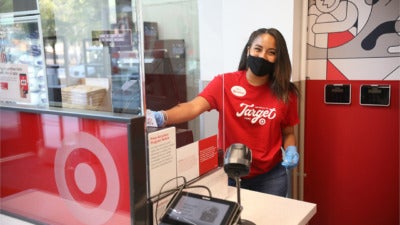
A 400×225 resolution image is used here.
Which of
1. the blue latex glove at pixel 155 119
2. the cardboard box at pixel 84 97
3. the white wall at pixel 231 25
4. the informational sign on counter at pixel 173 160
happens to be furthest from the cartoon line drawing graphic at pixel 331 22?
the cardboard box at pixel 84 97

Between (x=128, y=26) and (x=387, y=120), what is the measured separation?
1.98m

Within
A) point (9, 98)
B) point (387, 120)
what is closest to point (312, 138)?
point (387, 120)

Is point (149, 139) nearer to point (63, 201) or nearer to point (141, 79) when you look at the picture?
point (141, 79)

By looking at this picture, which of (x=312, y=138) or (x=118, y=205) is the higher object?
(x=118, y=205)

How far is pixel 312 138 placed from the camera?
2.79 metres

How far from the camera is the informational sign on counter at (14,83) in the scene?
1484 millimetres

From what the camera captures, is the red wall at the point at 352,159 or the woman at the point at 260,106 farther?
the red wall at the point at 352,159

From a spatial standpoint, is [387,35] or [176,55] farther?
[387,35]

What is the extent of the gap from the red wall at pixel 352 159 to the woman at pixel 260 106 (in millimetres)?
774

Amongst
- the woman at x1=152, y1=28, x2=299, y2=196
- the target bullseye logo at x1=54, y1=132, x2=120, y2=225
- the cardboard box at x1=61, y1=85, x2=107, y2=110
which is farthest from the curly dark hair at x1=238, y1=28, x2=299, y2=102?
the target bullseye logo at x1=54, y1=132, x2=120, y2=225

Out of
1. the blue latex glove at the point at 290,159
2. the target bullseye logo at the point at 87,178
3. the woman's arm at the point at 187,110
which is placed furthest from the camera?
the blue latex glove at the point at 290,159

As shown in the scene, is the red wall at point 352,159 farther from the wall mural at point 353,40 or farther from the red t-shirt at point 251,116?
the red t-shirt at point 251,116

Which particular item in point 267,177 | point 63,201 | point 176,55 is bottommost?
point 267,177

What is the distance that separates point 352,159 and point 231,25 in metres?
1.33
